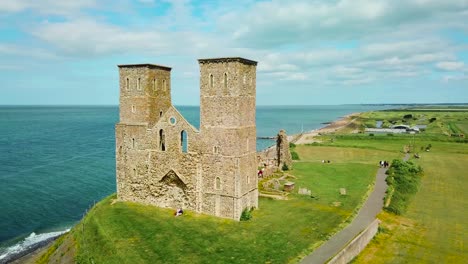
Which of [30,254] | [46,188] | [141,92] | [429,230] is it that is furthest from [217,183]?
[46,188]

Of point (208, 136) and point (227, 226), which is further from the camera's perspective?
point (208, 136)

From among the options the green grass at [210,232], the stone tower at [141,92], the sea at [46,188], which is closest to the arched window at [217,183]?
the green grass at [210,232]

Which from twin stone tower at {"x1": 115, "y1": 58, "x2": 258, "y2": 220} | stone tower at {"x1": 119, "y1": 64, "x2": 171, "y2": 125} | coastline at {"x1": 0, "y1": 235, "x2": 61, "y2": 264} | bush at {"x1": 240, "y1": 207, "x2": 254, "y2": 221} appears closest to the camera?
twin stone tower at {"x1": 115, "y1": 58, "x2": 258, "y2": 220}

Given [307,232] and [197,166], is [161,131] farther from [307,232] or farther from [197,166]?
[307,232]

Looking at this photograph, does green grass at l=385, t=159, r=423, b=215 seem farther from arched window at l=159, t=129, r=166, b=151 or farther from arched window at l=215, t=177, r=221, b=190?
arched window at l=159, t=129, r=166, b=151

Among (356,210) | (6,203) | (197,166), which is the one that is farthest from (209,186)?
(6,203)

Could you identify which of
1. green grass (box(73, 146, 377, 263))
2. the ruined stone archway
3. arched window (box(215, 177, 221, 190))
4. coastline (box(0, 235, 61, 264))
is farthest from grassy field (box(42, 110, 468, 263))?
coastline (box(0, 235, 61, 264))
